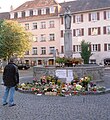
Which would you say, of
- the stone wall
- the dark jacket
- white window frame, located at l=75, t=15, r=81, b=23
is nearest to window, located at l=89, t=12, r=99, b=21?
white window frame, located at l=75, t=15, r=81, b=23

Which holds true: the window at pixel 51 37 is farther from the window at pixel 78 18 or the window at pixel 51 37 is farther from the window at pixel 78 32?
the window at pixel 78 18

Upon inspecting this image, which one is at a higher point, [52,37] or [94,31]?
[94,31]

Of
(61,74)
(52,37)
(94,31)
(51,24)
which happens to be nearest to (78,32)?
(94,31)

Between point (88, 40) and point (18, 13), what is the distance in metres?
19.1

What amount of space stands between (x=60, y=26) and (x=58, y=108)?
55.9 m

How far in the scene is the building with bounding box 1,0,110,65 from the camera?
2469 inches

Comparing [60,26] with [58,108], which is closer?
[58,108]

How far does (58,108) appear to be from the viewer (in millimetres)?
12328

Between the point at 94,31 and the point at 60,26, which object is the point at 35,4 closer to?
the point at 60,26

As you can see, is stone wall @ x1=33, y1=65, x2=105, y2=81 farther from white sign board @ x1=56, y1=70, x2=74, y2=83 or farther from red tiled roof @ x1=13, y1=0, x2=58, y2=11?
red tiled roof @ x1=13, y1=0, x2=58, y2=11

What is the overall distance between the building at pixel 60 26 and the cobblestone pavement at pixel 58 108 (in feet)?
155

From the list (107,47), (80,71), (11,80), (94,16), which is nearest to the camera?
(11,80)

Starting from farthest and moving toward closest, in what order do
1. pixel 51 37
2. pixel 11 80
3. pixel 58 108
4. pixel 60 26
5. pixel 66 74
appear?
pixel 51 37
pixel 60 26
pixel 66 74
pixel 11 80
pixel 58 108

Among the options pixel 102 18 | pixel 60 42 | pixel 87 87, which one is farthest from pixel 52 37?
pixel 87 87
